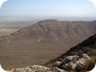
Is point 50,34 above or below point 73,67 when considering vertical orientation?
below

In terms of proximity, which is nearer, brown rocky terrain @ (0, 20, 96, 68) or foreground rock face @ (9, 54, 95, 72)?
foreground rock face @ (9, 54, 95, 72)

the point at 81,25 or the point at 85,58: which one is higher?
the point at 85,58

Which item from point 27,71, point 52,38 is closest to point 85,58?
point 27,71

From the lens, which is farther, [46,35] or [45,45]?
[46,35]

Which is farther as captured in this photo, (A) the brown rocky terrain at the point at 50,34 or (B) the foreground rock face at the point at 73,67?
(A) the brown rocky terrain at the point at 50,34

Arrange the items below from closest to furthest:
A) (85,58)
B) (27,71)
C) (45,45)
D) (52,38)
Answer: (27,71)
(85,58)
(45,45)
(52,38)

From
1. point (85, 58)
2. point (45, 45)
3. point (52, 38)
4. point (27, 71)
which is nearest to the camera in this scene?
point (27, 71)

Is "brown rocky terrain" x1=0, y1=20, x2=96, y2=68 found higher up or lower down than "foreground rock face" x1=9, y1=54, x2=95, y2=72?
lower down

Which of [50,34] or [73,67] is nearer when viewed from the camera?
[73,67]

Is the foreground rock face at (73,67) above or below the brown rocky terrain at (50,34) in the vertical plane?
above

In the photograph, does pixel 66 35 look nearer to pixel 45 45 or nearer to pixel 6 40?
pixel 45 45
